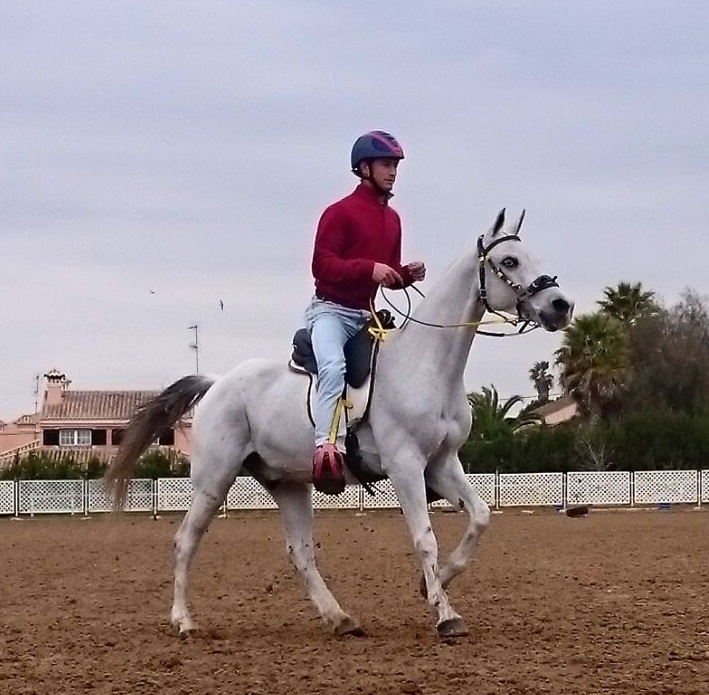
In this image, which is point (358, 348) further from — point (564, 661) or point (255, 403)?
point (564, 661)

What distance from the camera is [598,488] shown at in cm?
4191

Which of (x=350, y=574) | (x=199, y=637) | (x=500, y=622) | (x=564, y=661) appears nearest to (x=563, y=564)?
(x=350, y=574)

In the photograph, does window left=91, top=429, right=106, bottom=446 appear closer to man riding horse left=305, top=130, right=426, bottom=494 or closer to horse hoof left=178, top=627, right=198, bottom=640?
horse hoof left=178, top=627, right=198, bottom=640

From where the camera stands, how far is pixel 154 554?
65.9 ft

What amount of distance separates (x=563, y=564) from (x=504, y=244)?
8251 mm

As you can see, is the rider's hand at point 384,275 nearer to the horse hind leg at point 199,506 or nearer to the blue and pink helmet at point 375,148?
the blue and pink helmet at point 375,148

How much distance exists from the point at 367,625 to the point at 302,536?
816mm

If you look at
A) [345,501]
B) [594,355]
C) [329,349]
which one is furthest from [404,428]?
[594,355]

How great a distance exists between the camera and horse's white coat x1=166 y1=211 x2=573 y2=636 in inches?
314

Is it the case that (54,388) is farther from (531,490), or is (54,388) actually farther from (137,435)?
(137,435)

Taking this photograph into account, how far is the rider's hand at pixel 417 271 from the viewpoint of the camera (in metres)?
8.72

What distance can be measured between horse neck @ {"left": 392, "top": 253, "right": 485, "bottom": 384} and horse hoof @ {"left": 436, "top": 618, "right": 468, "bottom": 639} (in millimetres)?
1545

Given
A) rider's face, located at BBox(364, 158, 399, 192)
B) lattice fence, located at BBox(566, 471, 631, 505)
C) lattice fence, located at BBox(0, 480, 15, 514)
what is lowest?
lattice fence, located at BBox(0, 480, 15, 514)

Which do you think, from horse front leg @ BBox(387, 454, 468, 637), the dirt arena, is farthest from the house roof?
horse front leg @ BBox(387, 454, 468, 637)
